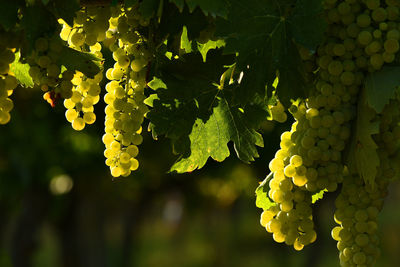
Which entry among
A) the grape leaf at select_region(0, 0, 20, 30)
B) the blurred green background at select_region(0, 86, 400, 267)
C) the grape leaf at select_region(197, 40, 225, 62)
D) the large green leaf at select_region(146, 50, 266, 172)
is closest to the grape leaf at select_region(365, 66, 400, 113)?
the large green leaf at select_region(146, 50, 266, 172)

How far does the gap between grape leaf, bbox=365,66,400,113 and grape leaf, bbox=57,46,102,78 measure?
0.64 meters

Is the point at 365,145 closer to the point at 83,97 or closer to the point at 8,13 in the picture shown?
the point at 83,97

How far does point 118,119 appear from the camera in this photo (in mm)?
1631

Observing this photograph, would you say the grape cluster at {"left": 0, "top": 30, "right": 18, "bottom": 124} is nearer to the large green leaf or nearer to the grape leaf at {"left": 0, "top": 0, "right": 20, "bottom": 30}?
the grape leaf at {"left": 0, "top": 0, "right": 20, "bottom": 30}

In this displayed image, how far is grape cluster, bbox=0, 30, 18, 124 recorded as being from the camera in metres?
1.38

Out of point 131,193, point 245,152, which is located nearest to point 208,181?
point 131,193

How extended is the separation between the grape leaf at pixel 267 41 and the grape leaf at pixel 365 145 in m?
0.14

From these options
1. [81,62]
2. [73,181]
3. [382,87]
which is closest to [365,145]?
[382,87]

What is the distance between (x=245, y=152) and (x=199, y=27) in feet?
1.29

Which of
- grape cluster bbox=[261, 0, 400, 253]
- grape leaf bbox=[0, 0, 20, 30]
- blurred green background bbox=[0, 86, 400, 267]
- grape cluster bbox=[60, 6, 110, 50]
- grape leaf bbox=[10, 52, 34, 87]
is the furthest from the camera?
blurred green background bbox=[0, 86, 400, 267]

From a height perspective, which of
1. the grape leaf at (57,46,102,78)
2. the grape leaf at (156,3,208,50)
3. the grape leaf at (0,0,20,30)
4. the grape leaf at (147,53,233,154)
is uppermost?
the grape leaf at (0,0,20,30)

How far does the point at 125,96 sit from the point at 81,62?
0.14 metres

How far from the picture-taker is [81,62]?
5.13 feet

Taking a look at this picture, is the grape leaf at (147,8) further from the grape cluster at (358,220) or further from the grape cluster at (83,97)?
the grape cluster at (358,220)
